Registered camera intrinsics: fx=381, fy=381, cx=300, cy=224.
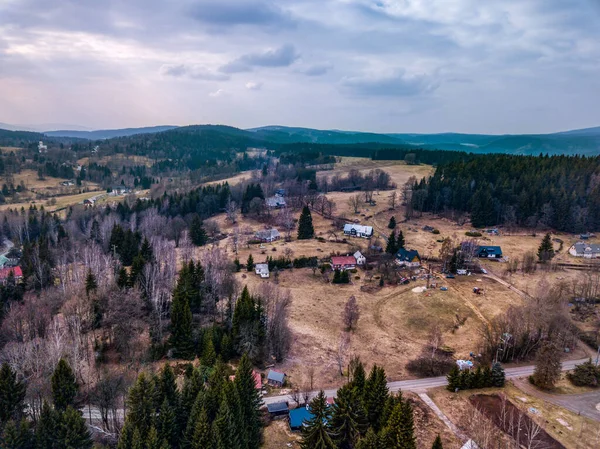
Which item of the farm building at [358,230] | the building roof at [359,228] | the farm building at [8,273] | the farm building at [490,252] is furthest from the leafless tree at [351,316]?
the farm building at [8,273]

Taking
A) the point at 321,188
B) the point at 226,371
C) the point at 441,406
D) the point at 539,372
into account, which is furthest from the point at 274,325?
the point at 321,188

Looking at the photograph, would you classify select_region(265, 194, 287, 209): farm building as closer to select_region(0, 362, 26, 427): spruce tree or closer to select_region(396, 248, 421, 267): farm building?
select_region(396, 248, 421, 267): farm building

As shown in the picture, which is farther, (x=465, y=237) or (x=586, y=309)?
(x=465, y=237)

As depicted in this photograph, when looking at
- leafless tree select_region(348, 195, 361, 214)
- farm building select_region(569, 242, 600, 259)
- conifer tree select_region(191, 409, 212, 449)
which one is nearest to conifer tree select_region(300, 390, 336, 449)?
conifer tree select_region(191, 409, 212, 449)

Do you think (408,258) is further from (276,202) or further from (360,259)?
(276,202)

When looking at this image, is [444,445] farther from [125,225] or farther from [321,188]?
[321,188]

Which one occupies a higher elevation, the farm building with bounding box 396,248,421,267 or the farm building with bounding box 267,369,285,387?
the farm building with bounding box 396,248,421,267

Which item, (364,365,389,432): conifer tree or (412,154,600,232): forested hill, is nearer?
(364,365,389,432): conifer tree
